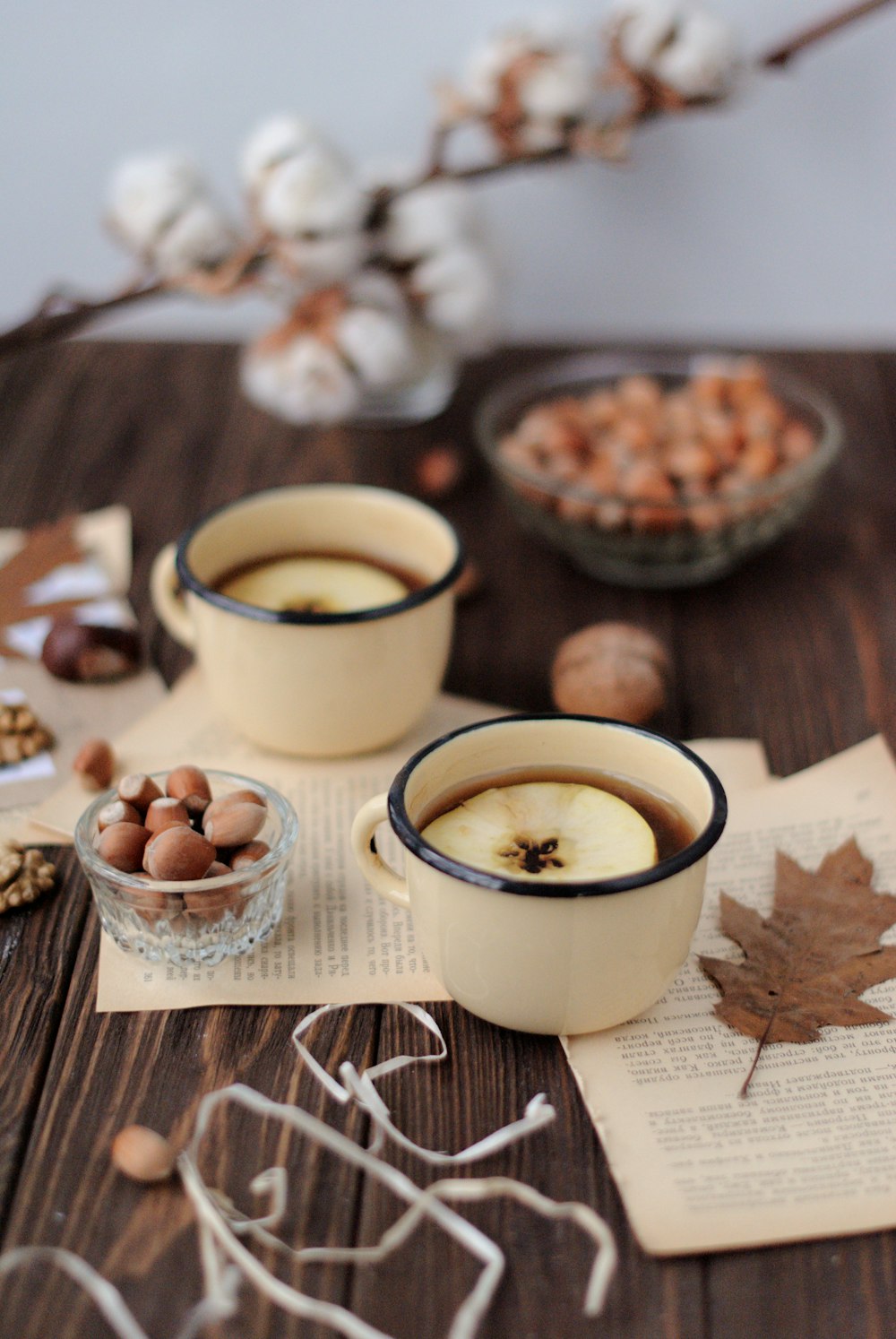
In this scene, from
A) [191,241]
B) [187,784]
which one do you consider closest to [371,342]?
[191,241]

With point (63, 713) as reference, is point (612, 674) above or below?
below

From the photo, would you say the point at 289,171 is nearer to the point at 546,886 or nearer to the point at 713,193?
the point at 713,193

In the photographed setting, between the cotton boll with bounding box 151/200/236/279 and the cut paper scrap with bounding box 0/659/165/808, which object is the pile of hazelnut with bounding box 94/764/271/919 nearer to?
the cut paper scrap with bounding box 0/659/165/808

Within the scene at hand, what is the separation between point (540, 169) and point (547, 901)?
0.95 metres

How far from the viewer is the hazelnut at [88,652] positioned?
86cm

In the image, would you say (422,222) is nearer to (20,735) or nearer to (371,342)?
(371,342)

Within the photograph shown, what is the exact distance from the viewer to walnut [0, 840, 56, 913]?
0.67 metres

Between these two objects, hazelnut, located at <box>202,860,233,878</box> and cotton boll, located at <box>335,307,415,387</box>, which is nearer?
hazelnut, located at <box>202,860,233,878</box>

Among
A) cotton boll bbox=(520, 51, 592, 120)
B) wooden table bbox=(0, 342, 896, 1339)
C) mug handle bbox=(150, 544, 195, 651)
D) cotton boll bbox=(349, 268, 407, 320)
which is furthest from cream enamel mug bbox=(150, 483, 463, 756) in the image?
cotton boll bbox=(520, 51, 592, 120)

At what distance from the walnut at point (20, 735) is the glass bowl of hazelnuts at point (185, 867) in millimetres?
150

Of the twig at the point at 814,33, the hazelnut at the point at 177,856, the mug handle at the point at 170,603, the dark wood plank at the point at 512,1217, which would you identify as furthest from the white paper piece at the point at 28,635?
the twig at the point at 814,33

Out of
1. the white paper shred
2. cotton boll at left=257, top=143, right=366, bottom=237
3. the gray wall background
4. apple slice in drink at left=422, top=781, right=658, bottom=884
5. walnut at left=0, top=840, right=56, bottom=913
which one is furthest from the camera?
the gray wall background

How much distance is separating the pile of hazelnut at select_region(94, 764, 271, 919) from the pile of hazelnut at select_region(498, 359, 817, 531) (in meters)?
0.38

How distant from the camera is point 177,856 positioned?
611mm
